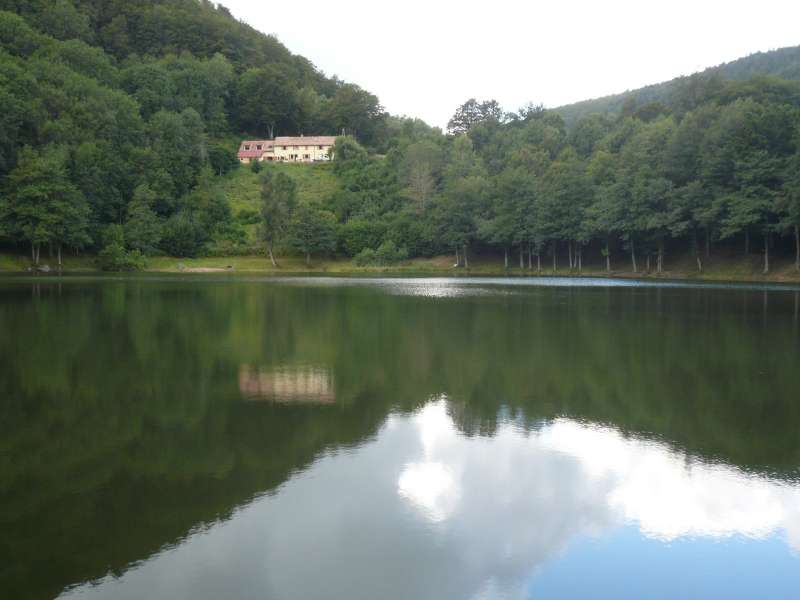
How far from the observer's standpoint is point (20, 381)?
1284 centimetres

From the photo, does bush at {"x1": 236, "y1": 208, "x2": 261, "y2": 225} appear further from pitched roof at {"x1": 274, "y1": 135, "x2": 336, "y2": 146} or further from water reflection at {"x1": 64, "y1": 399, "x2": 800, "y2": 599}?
water reflection at {"x1": 64, "y1": 399, "x2": 800, "y2": 599}

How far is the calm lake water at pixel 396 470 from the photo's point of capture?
574cm

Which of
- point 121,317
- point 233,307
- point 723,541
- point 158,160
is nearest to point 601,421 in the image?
point 723,541

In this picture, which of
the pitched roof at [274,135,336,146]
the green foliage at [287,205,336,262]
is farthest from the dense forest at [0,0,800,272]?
the pitched roof at [274,135,336,146]

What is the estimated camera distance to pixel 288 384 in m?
13.0

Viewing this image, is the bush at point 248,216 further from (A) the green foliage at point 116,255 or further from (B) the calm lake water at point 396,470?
(B) the calm lake water at point 396,470

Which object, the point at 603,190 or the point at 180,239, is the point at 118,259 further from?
the point at 603,190

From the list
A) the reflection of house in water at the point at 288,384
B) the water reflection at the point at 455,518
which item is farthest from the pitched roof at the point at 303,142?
the water reflection at the point at 455,518

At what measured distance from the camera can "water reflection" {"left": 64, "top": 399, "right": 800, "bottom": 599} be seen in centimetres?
557

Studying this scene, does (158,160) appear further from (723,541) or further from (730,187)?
(723,541)

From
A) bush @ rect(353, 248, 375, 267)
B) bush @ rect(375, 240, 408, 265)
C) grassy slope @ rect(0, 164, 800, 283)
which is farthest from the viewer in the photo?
bush @ rect(375, 240, 408, 265)

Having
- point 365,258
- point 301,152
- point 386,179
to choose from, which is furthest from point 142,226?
point 301,152

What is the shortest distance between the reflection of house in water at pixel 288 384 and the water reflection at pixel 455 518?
9.19 ft

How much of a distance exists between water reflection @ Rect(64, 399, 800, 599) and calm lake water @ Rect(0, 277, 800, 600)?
0.03 metres
